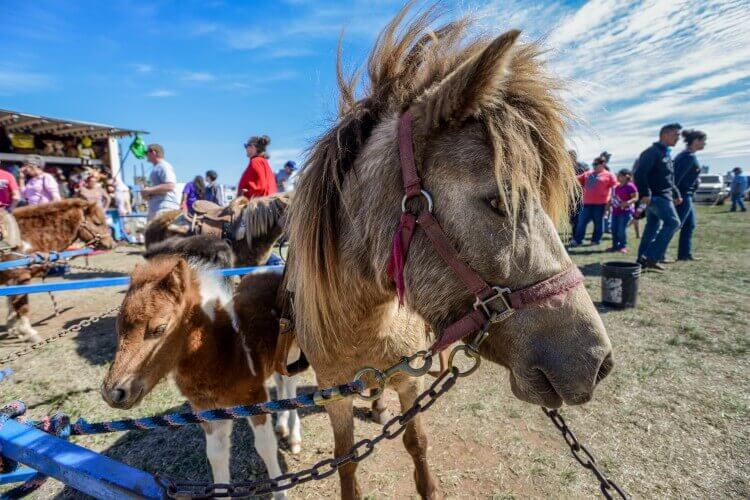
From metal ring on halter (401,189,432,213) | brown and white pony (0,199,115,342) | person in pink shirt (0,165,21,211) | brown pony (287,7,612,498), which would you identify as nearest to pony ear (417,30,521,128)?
brown pony (287,7,612,498)

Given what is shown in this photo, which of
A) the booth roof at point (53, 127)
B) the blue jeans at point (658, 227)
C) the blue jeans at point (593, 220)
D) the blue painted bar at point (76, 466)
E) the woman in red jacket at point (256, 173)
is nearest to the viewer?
the blue painted bar at point (76, 466)

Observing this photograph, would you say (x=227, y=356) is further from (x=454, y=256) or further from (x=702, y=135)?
(x=702, y=135)

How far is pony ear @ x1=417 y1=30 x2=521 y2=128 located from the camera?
1.02m

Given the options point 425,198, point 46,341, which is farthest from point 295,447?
point 425,198

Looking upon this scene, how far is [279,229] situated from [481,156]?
11.8 feet

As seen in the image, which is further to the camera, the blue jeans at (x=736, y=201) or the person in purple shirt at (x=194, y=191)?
the blue jeans at (x=736, y=201)

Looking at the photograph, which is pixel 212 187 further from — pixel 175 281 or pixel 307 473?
pixel 307 473

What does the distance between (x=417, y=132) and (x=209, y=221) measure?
412 centimetres

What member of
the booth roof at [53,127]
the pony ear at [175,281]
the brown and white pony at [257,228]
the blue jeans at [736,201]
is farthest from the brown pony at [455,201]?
the blue jeans at [736,201]

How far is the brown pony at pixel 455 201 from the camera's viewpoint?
42.4 inches

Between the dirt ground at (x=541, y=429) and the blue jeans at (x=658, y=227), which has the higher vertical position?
the blue jeans at (x=658, y=227)

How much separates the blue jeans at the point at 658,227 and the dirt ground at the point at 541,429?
237cm

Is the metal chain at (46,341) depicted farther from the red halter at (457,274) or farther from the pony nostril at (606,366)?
the pony nostril at (606,366)

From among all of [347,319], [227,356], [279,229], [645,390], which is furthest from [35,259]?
[645,390]
